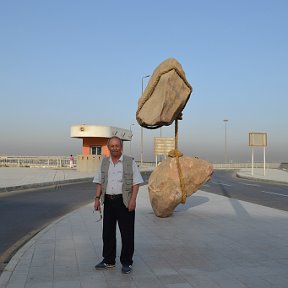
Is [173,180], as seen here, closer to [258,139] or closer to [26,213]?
[26,213]

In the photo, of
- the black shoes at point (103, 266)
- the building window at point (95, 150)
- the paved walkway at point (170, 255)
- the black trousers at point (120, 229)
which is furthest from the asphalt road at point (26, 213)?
the building window at point (95, 150)

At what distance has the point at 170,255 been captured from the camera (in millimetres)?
6715

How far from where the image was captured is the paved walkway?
5363mm

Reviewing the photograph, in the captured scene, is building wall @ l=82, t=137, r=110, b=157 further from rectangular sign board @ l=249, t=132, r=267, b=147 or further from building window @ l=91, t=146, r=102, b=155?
rectangular sign board @ l=249, t=132, r=267, b=147

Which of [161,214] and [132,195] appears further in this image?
[161,214]

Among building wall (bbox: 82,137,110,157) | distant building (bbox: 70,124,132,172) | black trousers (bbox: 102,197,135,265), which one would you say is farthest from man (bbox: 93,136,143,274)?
building wall (bbox: 82,137,110,157)

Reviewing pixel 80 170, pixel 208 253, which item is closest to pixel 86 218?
pixel 208 253

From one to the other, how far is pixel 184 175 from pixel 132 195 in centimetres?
449

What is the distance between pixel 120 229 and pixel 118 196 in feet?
1.51

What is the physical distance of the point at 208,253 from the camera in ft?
22.5

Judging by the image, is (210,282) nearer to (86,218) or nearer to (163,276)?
(163,276)

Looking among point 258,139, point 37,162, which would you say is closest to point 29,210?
point 258,139

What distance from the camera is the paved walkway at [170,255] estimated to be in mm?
5363

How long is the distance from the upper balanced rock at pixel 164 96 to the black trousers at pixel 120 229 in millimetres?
4408
